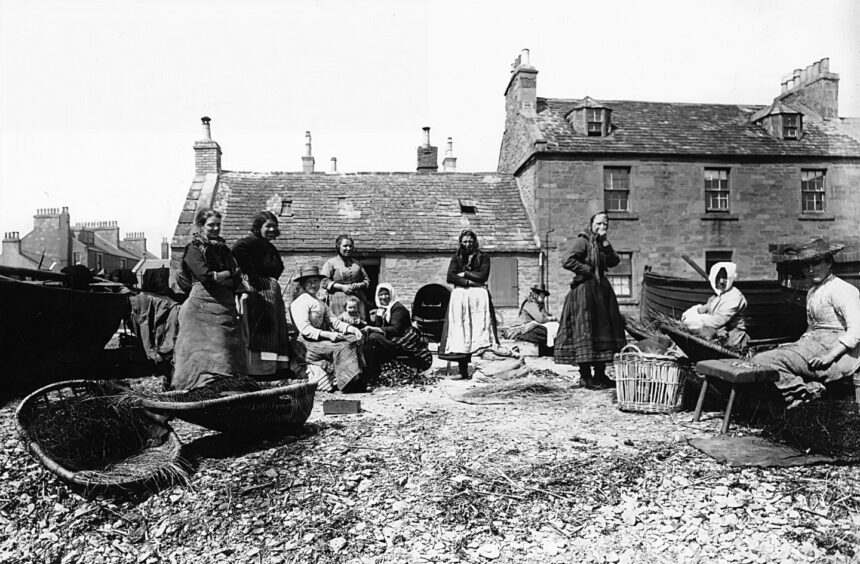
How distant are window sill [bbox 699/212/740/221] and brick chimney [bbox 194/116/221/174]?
16441 millimetres

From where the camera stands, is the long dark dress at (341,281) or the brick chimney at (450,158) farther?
the brick chimney at (450,158)

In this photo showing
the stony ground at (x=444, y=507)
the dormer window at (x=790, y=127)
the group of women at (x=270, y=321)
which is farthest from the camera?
the dormer window at (x=790, y=127)

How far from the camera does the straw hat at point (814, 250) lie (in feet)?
16.5

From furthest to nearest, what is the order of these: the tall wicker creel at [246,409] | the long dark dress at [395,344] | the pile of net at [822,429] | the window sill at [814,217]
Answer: the window sill at [814,217], the long dark dress at [395,344], the pile of net at [822,429], the tall wicker creel at [246,409]

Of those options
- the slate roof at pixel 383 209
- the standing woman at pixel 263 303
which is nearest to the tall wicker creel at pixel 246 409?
the standing woman at pixel 263 303

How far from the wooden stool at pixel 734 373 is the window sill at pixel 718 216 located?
15.4 meters

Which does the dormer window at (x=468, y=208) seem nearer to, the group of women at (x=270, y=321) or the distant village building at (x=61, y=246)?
the group of women at (x=270, y=321)

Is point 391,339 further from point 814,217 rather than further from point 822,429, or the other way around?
point 814,217

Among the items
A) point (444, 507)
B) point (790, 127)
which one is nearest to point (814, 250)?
point (444, 507)

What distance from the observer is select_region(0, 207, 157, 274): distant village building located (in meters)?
36.2

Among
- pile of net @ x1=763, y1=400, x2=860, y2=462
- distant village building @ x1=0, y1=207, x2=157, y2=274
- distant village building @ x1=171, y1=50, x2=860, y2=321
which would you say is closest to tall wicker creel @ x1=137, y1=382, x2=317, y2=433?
pile of net @ x1=763, y1=400, x2=860, y2=462

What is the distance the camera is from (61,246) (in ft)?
105

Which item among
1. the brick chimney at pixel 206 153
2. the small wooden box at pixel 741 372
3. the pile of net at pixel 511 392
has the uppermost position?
the brick chimney at pixel 206 153

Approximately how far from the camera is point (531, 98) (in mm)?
19906
